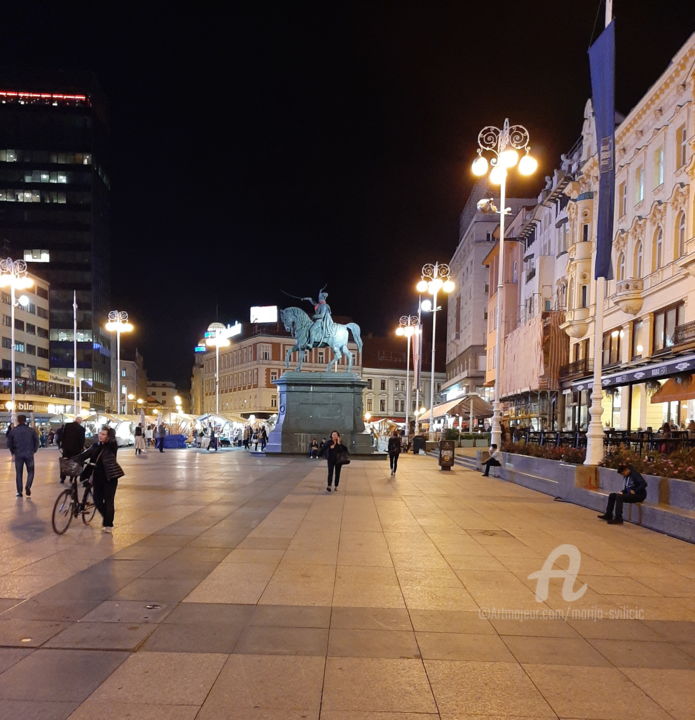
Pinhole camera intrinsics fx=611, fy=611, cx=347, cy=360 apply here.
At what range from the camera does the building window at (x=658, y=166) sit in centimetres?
2927

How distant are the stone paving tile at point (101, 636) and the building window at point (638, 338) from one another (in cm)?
3046

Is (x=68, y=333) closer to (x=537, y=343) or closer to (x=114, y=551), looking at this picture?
(x=537, y=343)

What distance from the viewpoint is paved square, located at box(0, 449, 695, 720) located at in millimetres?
4211

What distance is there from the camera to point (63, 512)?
992cm

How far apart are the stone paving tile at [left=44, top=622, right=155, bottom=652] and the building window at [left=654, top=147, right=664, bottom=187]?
3111cm

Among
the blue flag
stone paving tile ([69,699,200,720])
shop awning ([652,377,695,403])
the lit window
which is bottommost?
stone paving tile ([69,699,200,720])

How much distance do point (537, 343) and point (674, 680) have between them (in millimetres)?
41261

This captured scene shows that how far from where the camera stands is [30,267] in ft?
316

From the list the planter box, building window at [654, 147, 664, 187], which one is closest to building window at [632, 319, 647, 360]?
building window at [654, 147, 664, 187]

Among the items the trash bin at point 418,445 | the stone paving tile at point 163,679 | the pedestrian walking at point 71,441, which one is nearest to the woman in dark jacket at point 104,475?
the pedestrian walking at point 71,441

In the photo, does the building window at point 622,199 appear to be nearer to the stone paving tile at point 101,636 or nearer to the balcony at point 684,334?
the balcony at point 684,334

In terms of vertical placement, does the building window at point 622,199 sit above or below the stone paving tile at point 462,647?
above

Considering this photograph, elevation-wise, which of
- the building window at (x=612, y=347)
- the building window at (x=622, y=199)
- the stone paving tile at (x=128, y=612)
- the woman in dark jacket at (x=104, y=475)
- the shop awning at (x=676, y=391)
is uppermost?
the building window at (x=622, y=199)

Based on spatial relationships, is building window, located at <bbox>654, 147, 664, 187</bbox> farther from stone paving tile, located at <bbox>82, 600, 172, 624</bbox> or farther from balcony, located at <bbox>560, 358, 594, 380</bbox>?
stone paving tile, located at <bbox>82, 600, 172, 624</bbox>
